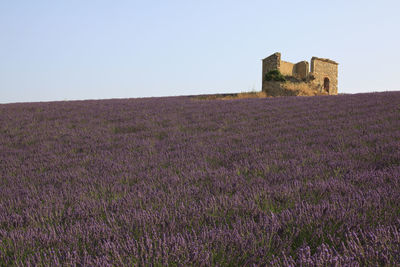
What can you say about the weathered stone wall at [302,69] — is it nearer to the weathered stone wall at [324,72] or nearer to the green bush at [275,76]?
the weathered stone wall at [324,72]

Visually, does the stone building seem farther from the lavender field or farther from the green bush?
the lavender field

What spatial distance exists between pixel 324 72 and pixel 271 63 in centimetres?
606

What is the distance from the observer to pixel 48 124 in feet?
28.0

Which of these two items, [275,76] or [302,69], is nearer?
[275,76]

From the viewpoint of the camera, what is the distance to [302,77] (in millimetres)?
25047

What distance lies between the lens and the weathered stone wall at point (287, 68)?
23.7m

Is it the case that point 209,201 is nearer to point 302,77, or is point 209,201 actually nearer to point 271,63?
point 271,63

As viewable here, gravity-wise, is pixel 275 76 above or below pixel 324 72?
below

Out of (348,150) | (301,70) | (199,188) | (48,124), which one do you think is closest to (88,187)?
(199,188)

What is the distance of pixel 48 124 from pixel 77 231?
25.7 feet

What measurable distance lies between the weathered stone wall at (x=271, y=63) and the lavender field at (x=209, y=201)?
18.0 meters

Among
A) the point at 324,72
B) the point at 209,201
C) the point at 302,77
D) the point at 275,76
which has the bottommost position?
the point at 209,201

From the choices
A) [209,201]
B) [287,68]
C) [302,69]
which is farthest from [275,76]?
[209,201]

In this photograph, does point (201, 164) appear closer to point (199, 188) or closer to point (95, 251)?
point (199, 188)
